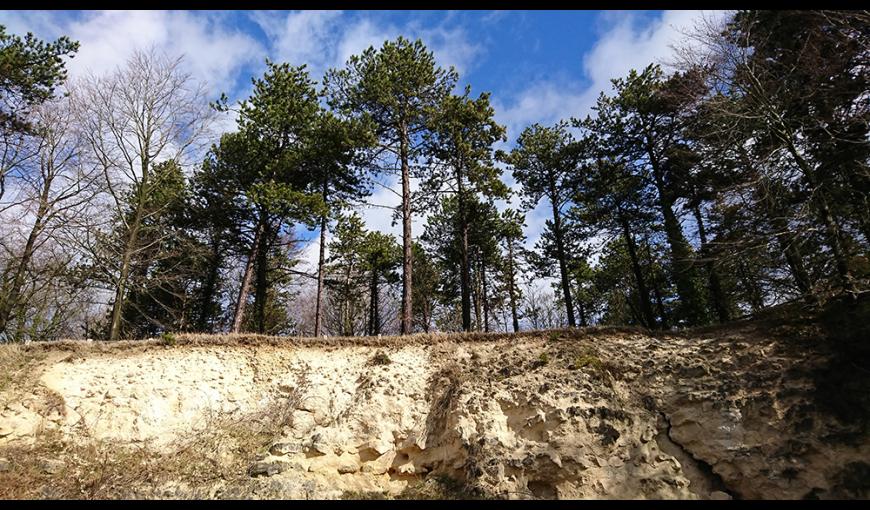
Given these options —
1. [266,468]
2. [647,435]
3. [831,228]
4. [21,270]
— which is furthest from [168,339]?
[831,228]

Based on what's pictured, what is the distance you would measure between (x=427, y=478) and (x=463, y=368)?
2984 millimetres

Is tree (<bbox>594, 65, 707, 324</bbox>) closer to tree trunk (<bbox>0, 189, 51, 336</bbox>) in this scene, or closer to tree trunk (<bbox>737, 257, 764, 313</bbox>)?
tree trunk (<bbox>737, 257, 764, 313</bbox>)

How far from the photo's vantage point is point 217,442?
1020 centimetres

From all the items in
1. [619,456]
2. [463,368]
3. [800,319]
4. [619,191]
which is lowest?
[619,456]

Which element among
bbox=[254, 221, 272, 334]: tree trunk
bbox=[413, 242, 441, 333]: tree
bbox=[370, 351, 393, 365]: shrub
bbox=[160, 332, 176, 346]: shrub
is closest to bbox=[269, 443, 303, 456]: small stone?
bbox=[370, 351, 393, 365]: shrub

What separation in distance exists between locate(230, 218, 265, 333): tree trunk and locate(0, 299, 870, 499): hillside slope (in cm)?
510

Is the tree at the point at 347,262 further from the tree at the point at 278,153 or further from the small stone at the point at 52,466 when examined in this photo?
the small stone at the point at 52,466

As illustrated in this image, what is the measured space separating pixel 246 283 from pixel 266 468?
10.2m

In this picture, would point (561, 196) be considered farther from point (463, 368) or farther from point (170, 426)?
point (170, 426)

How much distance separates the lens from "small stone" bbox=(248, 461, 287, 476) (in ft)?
30.6

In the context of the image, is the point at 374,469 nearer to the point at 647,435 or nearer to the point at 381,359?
the point at 381,359

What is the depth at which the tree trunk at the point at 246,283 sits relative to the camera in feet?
57.2

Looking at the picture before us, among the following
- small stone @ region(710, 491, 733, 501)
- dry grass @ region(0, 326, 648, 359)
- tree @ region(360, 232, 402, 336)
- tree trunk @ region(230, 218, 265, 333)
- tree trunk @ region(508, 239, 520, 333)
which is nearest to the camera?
small stone @ region(710, 491, 733, 501)
